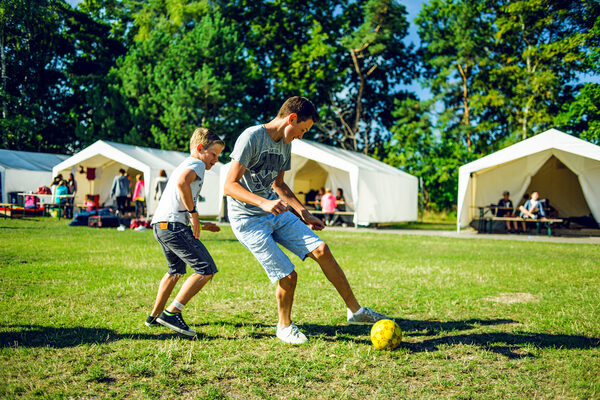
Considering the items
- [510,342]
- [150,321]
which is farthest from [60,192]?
[510,342]

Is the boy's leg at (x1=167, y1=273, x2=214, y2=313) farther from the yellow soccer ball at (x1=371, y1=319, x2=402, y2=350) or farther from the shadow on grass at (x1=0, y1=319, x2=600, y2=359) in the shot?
the yellow soccer ball at (x1=371, y1=319, x2=402, y2=350)

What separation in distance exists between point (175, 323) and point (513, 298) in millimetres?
3849

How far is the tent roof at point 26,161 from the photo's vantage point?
23417mm

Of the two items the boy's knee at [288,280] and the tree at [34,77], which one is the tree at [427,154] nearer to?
the tree at [34,77]

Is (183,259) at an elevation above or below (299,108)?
below

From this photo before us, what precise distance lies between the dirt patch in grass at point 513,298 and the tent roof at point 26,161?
2369 centimetres

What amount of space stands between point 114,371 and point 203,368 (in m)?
0.54

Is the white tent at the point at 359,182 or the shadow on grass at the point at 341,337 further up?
the white tent at the point at 359,182

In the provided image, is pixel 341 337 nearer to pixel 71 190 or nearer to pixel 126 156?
pixel 126 156

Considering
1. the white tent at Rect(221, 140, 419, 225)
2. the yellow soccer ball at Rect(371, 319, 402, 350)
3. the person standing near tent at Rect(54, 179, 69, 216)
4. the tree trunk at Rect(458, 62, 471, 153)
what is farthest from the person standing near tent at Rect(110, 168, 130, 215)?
the tree trunk at Rect(458, 62, 471, 153)

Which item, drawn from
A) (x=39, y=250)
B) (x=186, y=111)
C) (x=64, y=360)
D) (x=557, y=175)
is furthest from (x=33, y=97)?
(x=64, y=360)

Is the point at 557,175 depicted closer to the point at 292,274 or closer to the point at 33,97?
the point at 292,274

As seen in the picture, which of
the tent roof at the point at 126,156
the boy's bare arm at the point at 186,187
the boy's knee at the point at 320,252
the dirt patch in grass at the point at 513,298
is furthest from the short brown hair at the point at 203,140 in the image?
the tent roof at the point at 126,156

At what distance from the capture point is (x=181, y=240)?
3.77 m
